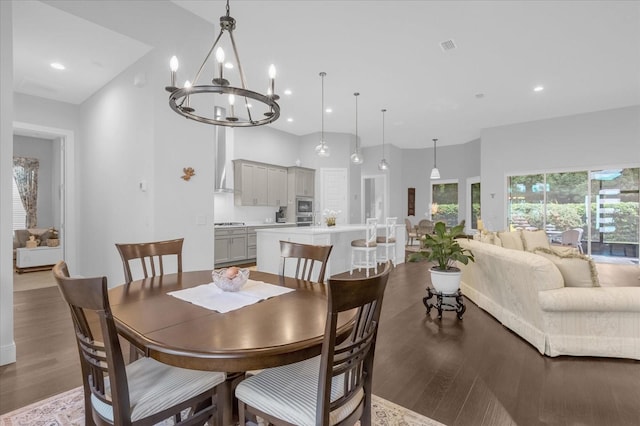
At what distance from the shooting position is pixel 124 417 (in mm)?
1126

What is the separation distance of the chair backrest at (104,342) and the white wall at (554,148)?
28.1ft

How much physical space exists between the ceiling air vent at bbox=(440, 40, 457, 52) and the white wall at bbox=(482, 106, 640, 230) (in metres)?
4.61

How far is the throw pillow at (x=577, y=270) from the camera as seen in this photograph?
2.73 meters

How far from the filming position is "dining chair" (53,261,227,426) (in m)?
1.09

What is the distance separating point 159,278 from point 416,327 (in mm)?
2539

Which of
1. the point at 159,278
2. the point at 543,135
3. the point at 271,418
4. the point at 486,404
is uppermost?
the point at 543,135

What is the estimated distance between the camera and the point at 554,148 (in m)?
7.12

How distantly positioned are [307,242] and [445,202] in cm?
714

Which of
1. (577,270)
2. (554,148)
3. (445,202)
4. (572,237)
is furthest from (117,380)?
(445,202)

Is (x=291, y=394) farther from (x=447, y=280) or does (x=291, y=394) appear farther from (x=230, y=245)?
(x=230, y=245)

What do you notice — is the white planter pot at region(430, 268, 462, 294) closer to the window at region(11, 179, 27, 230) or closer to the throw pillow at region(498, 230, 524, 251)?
the throw pillow at region(498, 230, 524, 251)

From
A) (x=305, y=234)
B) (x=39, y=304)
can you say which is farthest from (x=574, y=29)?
(x=39, y=304)

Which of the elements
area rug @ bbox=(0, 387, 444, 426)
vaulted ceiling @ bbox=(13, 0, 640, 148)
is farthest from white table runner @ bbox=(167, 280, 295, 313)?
vaulted ceiling @ bbox=(13, 0, 640, 148)

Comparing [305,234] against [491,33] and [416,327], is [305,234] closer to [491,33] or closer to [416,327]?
[416,327]
